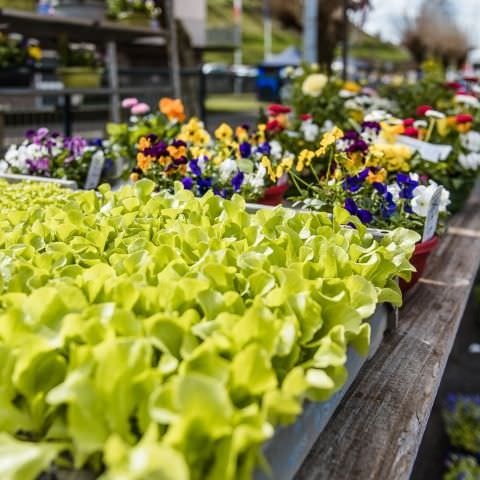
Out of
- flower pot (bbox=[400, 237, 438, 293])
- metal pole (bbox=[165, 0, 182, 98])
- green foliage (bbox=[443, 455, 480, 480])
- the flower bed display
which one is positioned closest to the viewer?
the flower bed display

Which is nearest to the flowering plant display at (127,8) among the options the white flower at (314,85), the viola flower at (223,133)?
the white flower at (314,85)

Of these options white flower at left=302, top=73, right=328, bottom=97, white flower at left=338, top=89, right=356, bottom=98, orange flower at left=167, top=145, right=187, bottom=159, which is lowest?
orange flower at left=167, top=145, right=187, bottom=159

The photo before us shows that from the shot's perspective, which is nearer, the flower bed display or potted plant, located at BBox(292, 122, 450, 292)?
the flower bed display

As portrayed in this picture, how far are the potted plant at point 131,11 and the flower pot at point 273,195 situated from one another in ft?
13.1

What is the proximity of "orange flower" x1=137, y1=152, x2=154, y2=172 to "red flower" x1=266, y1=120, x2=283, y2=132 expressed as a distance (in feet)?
1.95

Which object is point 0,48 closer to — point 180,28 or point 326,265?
point 180,28

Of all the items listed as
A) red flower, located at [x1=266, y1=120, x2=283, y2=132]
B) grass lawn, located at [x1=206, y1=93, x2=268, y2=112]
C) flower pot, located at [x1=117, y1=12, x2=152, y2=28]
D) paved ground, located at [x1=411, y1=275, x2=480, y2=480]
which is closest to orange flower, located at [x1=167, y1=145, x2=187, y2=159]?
red flower, located at [x1=266, y1=120, x2=283, y2=132]

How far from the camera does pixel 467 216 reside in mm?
2379

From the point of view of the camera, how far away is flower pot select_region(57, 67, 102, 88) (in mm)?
4387

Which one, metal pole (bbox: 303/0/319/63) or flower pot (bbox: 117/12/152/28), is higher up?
flower pot (bbox: 117/12/152/28)

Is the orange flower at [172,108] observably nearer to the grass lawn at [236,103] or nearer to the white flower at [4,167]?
the white flower at [4,167]

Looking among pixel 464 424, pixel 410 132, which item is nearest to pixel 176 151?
pixel 410 132

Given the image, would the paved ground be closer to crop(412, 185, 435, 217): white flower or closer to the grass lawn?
crop(412, 185, 435, 217): white flower

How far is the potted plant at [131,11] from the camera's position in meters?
5.45
